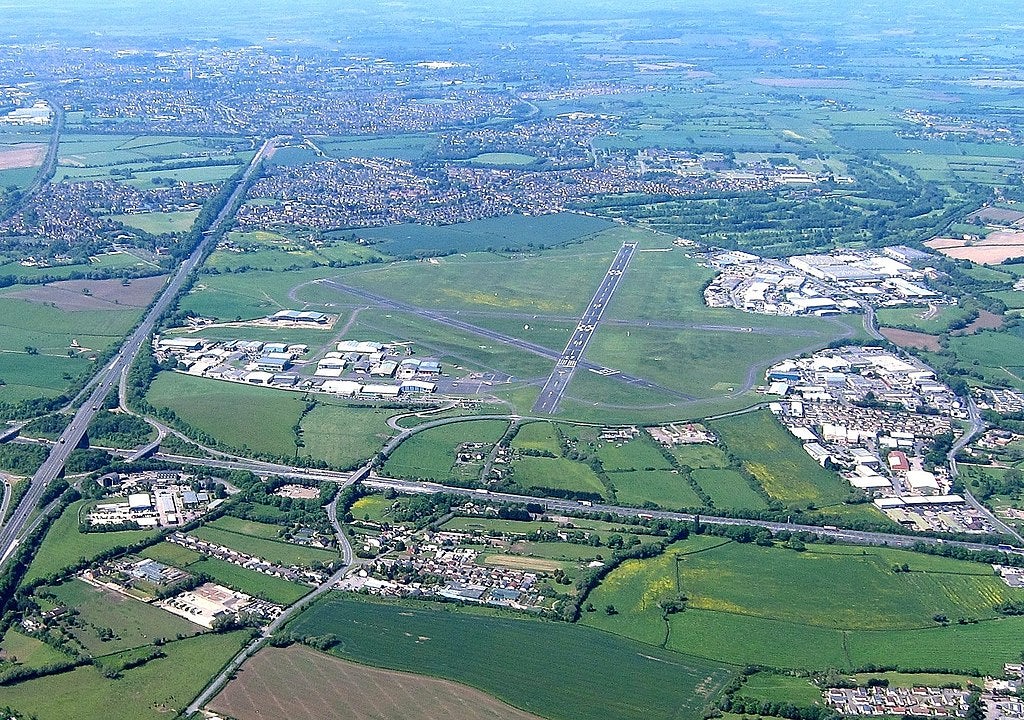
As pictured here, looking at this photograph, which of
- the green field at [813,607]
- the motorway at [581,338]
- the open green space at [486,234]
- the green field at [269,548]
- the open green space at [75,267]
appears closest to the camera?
the green field at [813,607]

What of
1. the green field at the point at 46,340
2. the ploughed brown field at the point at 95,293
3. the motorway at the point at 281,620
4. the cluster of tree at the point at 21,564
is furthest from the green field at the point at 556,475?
the ploughed brown field at the point at 95,293

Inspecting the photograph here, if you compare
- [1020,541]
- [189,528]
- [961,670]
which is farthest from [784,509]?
[189,528]

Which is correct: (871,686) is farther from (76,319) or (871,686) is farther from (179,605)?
(76,319)

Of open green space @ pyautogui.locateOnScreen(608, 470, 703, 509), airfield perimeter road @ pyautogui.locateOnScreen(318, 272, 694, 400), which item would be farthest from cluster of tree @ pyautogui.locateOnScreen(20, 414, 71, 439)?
open green space @ pyautogui.locateOnScreen(608, 470, 703, 509)

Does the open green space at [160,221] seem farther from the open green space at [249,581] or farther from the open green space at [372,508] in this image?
the open green space at [249,581]

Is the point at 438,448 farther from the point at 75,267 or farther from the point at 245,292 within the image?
the point at 75,267

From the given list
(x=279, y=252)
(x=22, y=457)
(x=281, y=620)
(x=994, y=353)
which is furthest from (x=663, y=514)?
(x=279, y=252)
